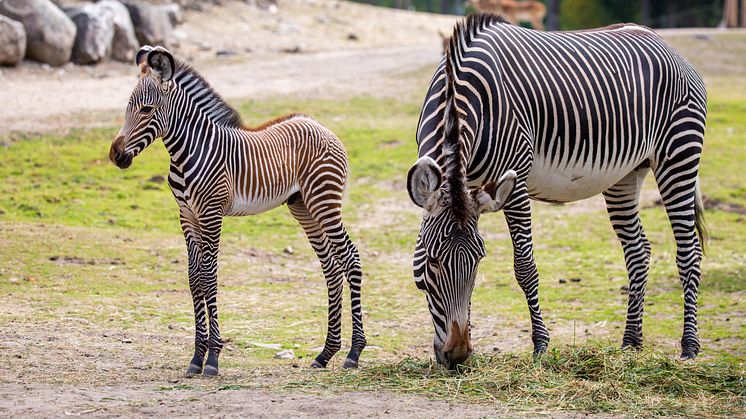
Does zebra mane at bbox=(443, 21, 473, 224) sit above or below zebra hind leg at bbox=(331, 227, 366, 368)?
above

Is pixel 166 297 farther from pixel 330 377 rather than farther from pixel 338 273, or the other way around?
pixel 330 377

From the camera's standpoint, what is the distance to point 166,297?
988 centimetres

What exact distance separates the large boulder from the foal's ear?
560 inches

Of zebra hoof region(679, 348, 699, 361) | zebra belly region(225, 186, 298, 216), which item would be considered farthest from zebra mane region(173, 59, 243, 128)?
zebra hoof region(679, 348, 699, 361)

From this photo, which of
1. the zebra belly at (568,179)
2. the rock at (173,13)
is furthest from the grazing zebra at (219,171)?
the rock at (173,13)

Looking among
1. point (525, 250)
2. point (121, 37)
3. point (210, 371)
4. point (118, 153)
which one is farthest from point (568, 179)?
point (121, 37)

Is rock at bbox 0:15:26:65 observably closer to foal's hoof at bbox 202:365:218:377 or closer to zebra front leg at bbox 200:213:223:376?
zebra front leg at bbox 200:213:223:376

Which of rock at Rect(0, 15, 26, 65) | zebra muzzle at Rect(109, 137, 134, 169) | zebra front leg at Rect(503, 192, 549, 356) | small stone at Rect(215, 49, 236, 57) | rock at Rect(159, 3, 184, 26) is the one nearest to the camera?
zebra front leg at Rect(503, 192, 549, 356)

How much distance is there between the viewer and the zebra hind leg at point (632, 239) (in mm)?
8320

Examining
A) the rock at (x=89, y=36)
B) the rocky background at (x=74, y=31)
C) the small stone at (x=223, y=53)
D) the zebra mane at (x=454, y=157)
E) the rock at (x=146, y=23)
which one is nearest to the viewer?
the zebra mane at (x=454, y=157)

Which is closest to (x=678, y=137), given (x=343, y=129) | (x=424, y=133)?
(x=424, y=133)

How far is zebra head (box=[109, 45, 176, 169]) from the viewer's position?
23.1ft

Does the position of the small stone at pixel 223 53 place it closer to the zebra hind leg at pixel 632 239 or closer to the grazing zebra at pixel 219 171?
the grazing zebra at pixel 219 171

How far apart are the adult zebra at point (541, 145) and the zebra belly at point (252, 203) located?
Result: 1459 mm
